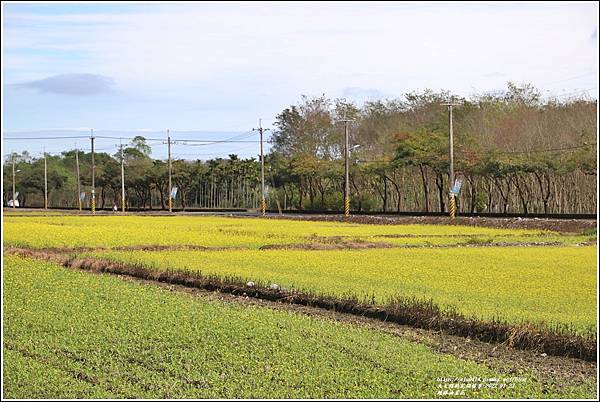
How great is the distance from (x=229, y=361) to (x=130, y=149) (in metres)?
94.2

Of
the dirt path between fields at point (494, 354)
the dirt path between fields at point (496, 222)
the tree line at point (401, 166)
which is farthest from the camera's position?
the tree line at point (401, 166)

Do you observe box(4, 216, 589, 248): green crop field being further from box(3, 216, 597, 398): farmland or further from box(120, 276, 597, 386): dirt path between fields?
box(120, 276, 597, 386): dirt path between fields

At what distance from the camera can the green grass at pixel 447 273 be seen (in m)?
12.2

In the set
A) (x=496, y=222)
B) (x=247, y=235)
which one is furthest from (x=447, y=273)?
(x=496, y=222)

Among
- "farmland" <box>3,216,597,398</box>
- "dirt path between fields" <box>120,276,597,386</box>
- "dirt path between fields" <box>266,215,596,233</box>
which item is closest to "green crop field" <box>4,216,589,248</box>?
"dirt path between fields" <box>266,215,596,233</box>

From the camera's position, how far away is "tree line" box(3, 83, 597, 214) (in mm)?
47500

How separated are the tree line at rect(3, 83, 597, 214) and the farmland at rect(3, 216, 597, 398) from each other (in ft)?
81.8

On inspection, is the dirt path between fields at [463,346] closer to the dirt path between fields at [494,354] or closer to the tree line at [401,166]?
the dirt path between fields at [494,354]

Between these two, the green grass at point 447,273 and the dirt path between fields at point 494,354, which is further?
the green grass at point 447,273

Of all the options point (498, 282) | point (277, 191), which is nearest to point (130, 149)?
point (277, 191)

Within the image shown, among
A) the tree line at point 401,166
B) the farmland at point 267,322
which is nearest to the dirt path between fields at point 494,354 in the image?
Result: the farmland at point 267,322

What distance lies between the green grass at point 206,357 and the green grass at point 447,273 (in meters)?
2.01

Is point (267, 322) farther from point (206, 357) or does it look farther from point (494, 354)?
point (494, 354)

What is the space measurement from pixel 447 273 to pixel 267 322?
6.51m
